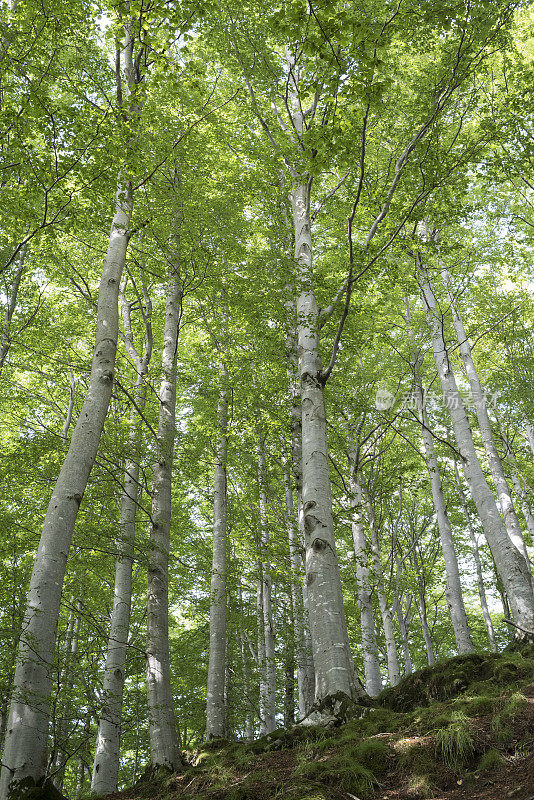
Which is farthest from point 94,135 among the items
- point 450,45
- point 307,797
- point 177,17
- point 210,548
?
point 210,548

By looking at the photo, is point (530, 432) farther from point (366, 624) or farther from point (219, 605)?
point (219, 605)

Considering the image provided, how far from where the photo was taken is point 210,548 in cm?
1402

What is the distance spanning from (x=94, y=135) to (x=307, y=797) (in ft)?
23.3

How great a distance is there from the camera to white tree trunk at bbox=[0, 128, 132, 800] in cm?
403

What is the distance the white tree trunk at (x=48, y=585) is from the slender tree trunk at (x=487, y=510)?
19.2 ft

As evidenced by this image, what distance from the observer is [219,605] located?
8836 mm

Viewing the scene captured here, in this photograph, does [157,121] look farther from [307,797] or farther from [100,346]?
[307,797]

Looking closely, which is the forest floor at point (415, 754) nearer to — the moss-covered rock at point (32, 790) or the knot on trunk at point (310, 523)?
the moss-covered rock at point (32, 790)

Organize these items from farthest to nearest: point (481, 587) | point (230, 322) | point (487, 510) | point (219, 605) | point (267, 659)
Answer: point (481, 587)
point (230, 322)
point (267, 659)
point (219, 605)
point (487, 510)

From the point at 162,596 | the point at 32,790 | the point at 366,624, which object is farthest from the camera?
the point at 366,624

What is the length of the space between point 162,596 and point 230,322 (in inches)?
242

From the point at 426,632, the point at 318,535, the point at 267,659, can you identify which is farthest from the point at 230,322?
the point at 426,632

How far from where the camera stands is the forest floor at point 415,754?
2850 mm

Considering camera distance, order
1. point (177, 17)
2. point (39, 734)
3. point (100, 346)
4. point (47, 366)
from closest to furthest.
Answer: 1. point (39, 734)
2. point (177, 17)
3. point (100, 346)
4. point (47, 366)
